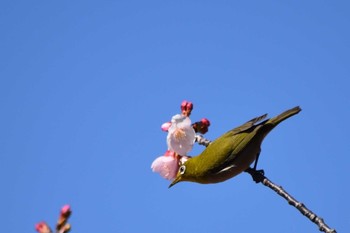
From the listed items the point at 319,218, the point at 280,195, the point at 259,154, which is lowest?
the point at 319,218

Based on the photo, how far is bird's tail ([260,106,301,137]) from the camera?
16.9ft

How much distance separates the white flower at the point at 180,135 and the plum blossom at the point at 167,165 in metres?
0.14

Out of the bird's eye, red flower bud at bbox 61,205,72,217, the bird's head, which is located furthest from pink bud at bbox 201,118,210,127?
red flower bud at bbox 61,205,72,217

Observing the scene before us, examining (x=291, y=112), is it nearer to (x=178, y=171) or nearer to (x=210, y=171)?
(x=210, y=171)

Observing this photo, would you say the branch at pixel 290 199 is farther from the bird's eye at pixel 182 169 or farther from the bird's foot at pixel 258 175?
the bird's eye at pixel 182 169

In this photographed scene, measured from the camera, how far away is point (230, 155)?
5.08 meters

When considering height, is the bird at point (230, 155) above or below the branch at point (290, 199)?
above

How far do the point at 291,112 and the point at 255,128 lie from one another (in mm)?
489

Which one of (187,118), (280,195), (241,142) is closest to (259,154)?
(241,142)

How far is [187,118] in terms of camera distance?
509 cm

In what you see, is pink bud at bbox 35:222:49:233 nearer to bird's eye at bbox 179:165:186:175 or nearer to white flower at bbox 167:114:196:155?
white flower at bbox 167:114:196:155

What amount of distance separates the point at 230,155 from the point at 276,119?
763mm

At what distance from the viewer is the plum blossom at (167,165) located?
5.17 metres

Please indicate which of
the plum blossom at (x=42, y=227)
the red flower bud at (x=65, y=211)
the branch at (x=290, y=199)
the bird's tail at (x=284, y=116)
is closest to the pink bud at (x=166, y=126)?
the branch at (x=290, y=199)
